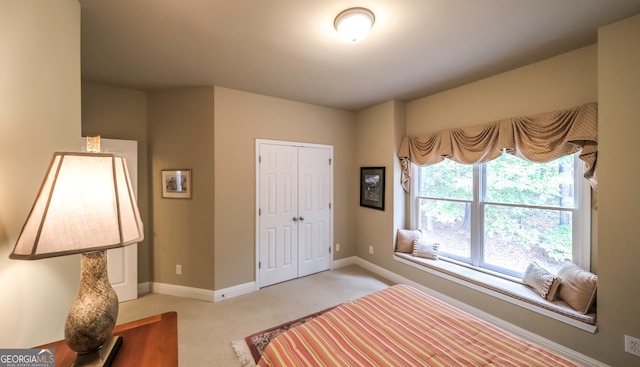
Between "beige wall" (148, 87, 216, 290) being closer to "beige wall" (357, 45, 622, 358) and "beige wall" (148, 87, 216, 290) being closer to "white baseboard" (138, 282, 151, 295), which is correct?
"white baseboard" (138, 282, 151, 295)

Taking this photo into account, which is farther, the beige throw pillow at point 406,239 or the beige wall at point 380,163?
the beige wall at point 380,163

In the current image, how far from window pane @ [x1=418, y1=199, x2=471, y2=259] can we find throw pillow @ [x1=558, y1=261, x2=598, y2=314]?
0.93m

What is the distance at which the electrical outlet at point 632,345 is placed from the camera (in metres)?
1.64

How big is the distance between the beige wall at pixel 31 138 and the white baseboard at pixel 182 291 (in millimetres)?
1757

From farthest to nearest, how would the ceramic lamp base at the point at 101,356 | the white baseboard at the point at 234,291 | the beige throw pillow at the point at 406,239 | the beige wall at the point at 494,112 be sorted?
the beige throw pillow at the point at 406,239, the white baseboard at the point at 234,291, the beige wall at the point at 494,112, the ceramic lamp base at the point at 101,356

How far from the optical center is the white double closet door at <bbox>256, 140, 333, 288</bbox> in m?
3.29

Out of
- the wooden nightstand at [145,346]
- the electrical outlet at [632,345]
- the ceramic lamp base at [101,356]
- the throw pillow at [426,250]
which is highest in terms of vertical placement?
the ceramic lamp base at [101,356]

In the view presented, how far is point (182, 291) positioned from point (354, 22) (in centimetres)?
353

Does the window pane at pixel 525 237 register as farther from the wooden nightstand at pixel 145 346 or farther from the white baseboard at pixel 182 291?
the white baseboard at pixel 182 291

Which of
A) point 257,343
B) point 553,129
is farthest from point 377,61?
point 257,343

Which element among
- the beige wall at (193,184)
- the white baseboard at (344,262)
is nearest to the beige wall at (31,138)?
the beige wall at (193,184)

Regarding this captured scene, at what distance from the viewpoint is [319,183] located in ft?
12.5

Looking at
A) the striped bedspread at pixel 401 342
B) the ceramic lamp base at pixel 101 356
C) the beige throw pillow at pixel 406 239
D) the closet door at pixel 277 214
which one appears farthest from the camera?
the beige throw pillow at pixel 406 239

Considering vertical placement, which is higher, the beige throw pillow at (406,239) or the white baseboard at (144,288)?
the beige throw pillow at (406,239)
